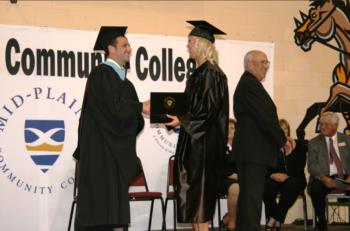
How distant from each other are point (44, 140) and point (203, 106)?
9.90ft

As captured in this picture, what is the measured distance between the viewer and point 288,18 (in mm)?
9070

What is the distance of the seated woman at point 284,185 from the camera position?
7.39 meters

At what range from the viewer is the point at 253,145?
569 centimetres

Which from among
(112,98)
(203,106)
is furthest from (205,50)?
(112,98)

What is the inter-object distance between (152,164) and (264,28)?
2838mm

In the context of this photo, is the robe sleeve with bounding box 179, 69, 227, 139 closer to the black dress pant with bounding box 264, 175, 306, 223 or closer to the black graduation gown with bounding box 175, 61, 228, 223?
the black graduation gown with bounding box 175, 61, 228, 223

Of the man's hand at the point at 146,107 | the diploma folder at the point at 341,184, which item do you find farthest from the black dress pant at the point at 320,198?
the man's hand at the point at 146,107

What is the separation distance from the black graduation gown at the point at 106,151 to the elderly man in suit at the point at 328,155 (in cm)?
380

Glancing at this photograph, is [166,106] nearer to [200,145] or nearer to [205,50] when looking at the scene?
[200,145]

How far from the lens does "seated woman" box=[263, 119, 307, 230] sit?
24.2ft

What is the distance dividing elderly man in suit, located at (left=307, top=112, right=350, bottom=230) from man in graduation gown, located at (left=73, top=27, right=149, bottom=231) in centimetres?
380

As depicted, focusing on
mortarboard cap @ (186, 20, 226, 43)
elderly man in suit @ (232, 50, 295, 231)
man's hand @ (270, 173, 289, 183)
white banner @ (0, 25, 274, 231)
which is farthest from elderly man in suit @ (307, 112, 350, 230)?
mortarboard cap @ (186, 20, 226, 43)

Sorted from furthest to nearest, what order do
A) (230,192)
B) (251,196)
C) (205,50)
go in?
(230,192), (251,196), (205,50)

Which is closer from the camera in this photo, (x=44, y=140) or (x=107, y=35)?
(x=107, y=35)
